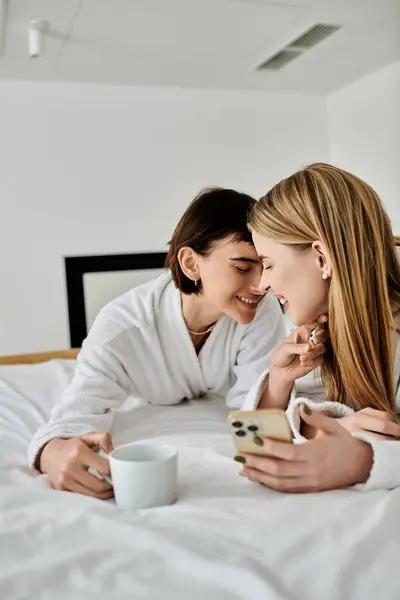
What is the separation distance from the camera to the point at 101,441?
0.89 m

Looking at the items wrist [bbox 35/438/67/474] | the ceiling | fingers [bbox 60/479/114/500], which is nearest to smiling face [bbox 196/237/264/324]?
wrist [bbox 35/438/67/474]

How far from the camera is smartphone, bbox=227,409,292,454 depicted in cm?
71

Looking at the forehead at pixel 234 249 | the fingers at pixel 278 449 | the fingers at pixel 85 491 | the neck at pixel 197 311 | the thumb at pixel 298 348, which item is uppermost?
the forehead at pixel 234 249

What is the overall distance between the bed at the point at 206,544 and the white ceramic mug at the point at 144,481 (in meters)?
0.02

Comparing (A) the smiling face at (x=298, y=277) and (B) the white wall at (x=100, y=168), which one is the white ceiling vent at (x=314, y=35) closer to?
(B) the white wall at (x=100, y=168)

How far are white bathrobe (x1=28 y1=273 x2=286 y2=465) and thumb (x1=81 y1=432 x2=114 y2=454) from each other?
24 cm

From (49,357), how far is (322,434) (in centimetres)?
154

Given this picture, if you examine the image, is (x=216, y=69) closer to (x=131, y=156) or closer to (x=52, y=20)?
(x=131, y=156)

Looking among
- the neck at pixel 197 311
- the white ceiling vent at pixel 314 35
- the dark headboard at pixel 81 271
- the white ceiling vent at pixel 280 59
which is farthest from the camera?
the dark headboard at pixel 81 271

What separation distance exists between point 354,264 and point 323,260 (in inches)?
2.2

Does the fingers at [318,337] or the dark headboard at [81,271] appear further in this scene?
the dark headboard at [81,271]

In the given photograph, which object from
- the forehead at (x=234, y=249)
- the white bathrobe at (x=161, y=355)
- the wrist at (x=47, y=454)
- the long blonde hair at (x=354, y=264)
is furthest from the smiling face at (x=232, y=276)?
the wrist at (x=47, y=454)

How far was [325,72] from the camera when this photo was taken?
2855mm

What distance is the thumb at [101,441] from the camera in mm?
890
